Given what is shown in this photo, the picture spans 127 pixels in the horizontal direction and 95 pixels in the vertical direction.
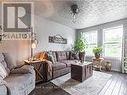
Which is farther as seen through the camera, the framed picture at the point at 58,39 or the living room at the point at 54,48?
the framed picture at the point at 58,39

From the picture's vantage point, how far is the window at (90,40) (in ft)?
20.8

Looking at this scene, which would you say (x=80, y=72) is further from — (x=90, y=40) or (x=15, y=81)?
(x=90, y=40)

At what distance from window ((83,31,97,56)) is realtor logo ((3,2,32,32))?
143 inches

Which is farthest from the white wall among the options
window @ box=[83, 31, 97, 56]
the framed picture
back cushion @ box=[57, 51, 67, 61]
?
window @ box=[83, 31, 97, 56]

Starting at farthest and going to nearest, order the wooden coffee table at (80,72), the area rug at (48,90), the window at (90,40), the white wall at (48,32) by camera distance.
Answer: the window at (90,40) → the white wall at (48,32) → the wooden coffee table at (80,72) → the area rug at (48,90)

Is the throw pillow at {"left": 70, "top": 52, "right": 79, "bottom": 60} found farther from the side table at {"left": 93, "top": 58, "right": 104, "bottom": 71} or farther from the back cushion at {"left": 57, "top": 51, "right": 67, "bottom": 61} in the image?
the side table at {"left": 93, "top": 58, "right": 104, "bottom": 71}

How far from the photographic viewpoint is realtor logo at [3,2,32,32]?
11.2 ft

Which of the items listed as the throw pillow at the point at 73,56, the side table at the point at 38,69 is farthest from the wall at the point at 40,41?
the throw pillow at the point at 73,56

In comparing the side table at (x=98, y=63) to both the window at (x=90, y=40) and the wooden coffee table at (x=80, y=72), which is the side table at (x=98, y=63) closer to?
the window at (x=90, y=40)

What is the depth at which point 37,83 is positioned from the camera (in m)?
3.51

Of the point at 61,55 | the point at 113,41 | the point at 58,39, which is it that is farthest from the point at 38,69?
the point at 113,41

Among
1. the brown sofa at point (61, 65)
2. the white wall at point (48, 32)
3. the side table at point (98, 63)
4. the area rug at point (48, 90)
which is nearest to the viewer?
the area rug at point (48, 90)

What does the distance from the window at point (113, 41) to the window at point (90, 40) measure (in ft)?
2.18

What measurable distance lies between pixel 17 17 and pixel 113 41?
4254mm
